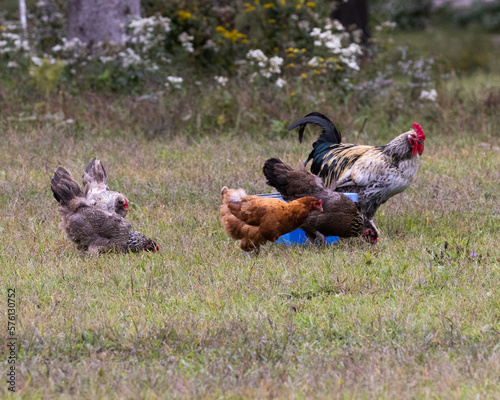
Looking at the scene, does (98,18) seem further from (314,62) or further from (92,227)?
(92,227)

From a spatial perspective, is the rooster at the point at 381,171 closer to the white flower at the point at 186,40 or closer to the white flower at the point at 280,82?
the white flower at the point at 280,82

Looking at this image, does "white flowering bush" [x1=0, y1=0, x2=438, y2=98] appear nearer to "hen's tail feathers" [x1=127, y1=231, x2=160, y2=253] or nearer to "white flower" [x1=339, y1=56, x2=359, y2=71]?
"white flower" [x1=339, y1=56, x2=359, y2=71]

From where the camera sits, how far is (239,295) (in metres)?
4.83

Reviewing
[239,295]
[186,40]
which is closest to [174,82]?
[186,40]

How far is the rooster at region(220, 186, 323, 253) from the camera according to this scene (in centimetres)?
572

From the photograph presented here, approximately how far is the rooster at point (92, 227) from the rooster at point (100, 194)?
113 mm

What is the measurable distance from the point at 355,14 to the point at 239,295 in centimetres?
1441

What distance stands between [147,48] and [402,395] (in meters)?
9.31

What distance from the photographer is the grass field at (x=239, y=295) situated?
3.58 metres

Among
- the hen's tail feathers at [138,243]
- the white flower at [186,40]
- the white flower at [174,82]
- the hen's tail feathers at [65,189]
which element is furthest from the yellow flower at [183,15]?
the hen's tail feathers at [138,243]

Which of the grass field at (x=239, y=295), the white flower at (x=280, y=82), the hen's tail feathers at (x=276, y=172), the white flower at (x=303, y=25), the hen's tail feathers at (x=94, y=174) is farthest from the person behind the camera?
the white flower at (x=303, y=25)

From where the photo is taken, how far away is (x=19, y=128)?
10.2 metres

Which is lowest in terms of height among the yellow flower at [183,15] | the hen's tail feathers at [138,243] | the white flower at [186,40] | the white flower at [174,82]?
the white flower at [174,82]

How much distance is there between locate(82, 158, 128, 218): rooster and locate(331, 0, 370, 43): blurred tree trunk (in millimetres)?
12960
